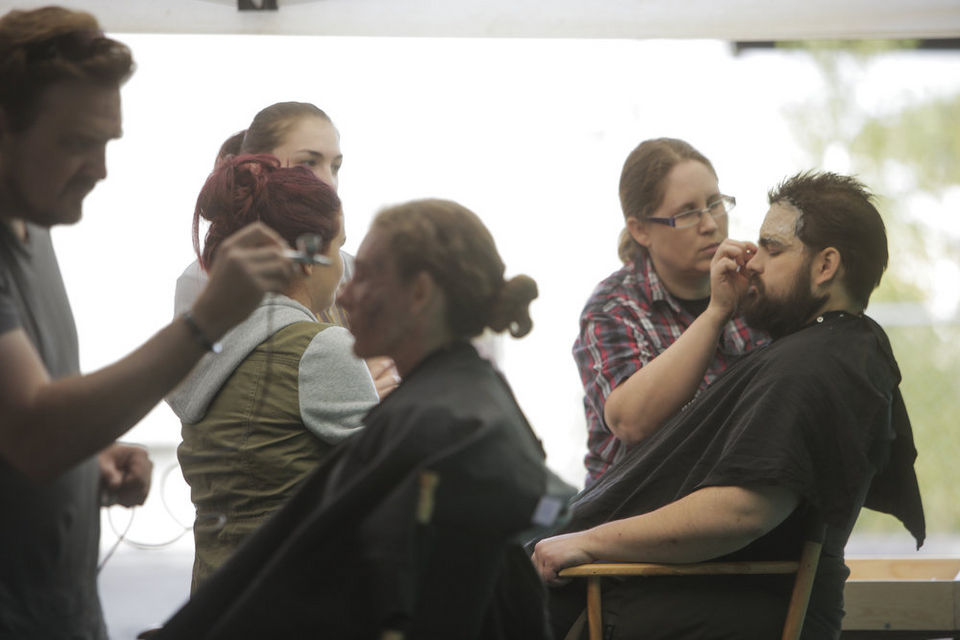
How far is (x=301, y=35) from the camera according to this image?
312cm

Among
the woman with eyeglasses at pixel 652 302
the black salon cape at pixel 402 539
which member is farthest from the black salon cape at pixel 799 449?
the black salon cape at pixel 402 539

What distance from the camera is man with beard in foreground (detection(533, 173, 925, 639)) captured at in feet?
6.72

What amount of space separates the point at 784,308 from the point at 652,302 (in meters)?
0.41

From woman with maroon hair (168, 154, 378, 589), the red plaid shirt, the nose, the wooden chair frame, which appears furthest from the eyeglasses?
the nose

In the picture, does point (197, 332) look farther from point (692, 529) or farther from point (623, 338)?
point (623, 338)

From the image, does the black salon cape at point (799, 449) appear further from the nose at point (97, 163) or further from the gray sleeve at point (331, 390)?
the nose at point (97, 163)

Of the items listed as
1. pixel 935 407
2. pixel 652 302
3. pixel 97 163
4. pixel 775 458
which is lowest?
pixel 935 407

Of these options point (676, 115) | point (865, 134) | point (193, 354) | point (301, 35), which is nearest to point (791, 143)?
point (865, 134)

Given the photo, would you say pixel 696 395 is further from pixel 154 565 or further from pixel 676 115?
pixel 154 565

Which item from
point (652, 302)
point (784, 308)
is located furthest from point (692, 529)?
point (652, 302)

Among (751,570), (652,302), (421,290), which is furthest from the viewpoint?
(652,302)

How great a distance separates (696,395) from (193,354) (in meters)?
1.52

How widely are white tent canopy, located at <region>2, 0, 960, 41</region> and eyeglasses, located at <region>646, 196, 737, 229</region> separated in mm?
780

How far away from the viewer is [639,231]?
2699 millimetres
